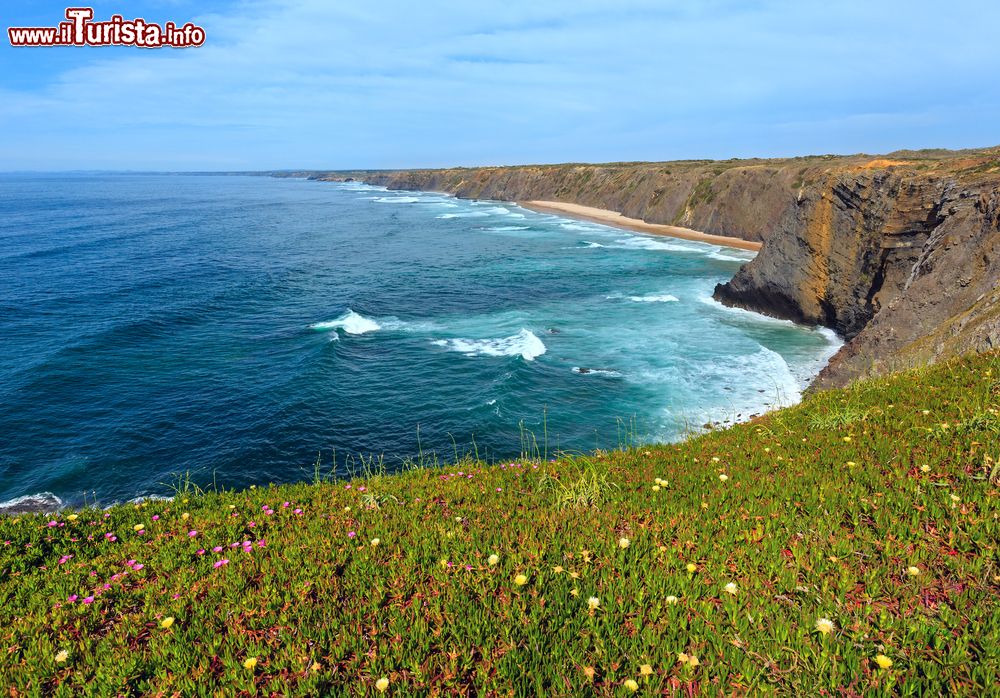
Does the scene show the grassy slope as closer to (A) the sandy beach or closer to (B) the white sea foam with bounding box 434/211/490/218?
(A) the sandy beach

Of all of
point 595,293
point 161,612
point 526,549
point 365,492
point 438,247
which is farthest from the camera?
point 438,247

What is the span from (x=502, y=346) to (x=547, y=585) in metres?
28.3

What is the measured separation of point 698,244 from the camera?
74.8 m

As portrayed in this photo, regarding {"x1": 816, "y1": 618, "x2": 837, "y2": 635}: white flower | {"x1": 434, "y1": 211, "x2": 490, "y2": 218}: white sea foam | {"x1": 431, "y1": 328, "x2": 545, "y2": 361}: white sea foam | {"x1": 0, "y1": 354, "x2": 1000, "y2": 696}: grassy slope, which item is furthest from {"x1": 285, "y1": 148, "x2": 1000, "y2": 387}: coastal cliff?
{"x1": 434, "y1": 211, "x2": 490, "y2": 218}: white sea foam

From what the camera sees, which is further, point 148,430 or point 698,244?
point 698,244

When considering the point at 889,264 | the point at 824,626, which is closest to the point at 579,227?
the point at 889,264

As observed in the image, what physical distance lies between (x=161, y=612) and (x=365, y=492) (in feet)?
9.11

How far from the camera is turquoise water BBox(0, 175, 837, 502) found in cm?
2131

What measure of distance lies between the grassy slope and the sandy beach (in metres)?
72.5

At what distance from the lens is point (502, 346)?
32906mm

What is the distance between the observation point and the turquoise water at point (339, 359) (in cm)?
2131

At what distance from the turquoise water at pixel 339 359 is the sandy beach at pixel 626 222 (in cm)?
1683

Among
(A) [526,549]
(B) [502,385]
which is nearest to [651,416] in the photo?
(B) [502,385]

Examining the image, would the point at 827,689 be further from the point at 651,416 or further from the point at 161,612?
the point at 651,416
